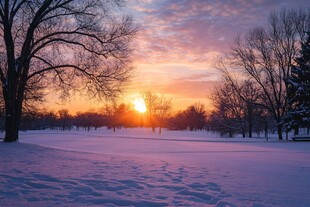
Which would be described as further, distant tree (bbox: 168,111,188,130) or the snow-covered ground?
distant tree (bbox: 168,111,188,130)

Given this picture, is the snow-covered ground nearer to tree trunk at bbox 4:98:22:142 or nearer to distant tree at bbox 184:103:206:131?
tree trunk at bbox 4:98:22:142

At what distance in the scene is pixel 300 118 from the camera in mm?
30984

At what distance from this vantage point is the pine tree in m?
30.8

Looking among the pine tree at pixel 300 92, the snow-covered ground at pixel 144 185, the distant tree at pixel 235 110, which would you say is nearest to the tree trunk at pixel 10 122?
the snow-covered ground at pixel 144 185

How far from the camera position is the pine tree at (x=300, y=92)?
30.8m

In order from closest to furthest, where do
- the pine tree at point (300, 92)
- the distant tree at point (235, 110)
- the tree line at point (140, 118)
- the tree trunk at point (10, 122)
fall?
the tree trunk at point (10, 122), the pine tree at point (300, 92), the distant tree at point (235, 110), the tree line at point (140, 118)

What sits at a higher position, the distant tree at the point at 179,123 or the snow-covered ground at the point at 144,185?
the distant tree at the point at 179,123

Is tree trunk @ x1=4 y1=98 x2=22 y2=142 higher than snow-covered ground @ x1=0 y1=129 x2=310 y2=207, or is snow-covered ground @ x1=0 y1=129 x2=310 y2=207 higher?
tree trunk @ x1=4 y1=98 x2=22 y2=142

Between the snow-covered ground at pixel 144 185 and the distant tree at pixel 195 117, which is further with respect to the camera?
the distant tree at pixel 195 117

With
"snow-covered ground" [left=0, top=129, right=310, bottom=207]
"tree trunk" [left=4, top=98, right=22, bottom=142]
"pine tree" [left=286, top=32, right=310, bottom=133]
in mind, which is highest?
"pine tree" [left=286, top=32, right=310, bottom=133]

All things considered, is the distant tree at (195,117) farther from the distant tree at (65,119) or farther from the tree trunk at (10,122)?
the tree trunk at (10,122)

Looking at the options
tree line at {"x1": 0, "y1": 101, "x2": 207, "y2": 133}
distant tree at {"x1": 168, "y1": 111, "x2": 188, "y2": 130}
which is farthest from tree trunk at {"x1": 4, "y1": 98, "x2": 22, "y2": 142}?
distant tree at {"x1": 168, "y1": 111, "x2": 188, "y2": 130}

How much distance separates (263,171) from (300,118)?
25571 mm

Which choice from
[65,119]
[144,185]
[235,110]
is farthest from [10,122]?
[65,119]
